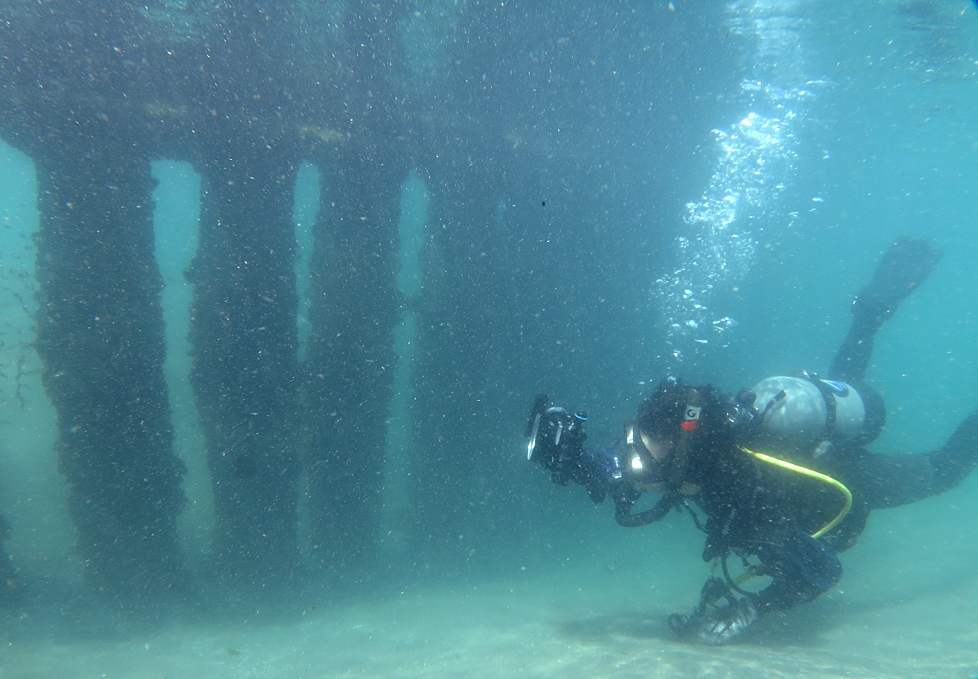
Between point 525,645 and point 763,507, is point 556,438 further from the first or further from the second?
point 525,645

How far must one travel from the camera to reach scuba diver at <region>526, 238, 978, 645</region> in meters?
4.09

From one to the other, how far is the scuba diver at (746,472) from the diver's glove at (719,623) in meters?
0.01

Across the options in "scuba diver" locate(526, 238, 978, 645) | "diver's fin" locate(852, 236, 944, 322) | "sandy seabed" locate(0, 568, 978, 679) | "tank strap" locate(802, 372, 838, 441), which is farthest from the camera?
"diver's fin" locate(852, 236, 944, 322)

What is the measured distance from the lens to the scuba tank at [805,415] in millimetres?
4734

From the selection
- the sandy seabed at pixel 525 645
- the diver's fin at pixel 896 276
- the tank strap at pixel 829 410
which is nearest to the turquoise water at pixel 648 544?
the sandy seabed at pixel 525 645

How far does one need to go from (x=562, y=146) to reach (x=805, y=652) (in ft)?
34.4

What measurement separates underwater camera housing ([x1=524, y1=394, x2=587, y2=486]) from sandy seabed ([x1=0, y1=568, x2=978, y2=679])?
83.2 inches

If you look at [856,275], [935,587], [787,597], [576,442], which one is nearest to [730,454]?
[576,442]

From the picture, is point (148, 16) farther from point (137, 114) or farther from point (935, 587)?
point (935, 587)

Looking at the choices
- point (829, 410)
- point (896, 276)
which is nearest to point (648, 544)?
point (896, 276)

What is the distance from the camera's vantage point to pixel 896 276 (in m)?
10.5

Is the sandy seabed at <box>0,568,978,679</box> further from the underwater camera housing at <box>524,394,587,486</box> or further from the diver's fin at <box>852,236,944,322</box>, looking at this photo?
the diver's fin at <box>852,236,944,322</box>

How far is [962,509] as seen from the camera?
2286cm

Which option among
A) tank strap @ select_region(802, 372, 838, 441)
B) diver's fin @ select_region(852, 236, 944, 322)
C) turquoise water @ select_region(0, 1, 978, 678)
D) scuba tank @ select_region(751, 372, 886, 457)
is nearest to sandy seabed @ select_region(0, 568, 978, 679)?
turquoise water @ select_region(0, 1, 978, 678)
